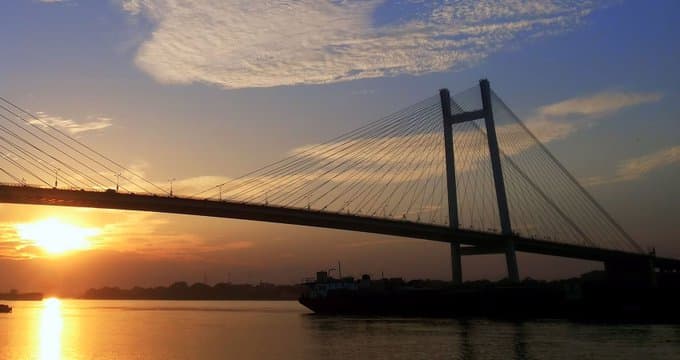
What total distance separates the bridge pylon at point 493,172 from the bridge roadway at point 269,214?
1183mm

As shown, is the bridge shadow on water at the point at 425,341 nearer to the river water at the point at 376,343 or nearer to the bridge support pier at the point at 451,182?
the river water at the point at 376,343

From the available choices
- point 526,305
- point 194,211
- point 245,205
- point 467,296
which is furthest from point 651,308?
point 194,211

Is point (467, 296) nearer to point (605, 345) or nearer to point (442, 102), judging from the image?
point (442, 102)

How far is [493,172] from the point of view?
53594 millimetres

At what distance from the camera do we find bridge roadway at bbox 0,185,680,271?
4412 centimetres

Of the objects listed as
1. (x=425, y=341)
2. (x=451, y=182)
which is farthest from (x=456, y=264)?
(x=425, y=341)

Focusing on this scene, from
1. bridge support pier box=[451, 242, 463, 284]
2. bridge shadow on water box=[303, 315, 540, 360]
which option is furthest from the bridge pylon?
bridge shadow on water box=[303, 315, 540, 360]

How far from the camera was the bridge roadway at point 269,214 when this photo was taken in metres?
44.1

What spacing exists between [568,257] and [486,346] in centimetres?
4391

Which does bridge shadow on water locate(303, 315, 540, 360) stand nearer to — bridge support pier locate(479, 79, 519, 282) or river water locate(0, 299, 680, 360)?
river water locate(0, 299, 680, 360)

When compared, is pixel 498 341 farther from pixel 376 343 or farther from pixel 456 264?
pixel 456 264

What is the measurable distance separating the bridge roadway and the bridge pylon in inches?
46.6

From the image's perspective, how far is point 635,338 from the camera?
3309 centimetres

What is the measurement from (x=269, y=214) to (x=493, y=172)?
18521mm
